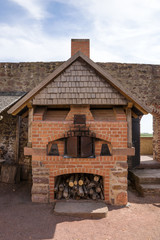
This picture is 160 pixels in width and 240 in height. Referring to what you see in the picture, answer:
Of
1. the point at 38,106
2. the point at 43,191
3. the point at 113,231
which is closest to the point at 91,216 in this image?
the point at 113,231

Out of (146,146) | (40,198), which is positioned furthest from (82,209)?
(146,146)

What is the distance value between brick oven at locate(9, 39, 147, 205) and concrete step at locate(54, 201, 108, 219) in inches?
11.1

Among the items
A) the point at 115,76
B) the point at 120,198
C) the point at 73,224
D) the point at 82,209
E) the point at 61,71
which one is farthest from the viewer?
the point at 115,76

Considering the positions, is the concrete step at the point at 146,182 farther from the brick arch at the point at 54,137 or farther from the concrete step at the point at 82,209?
the brick arch at the point at 54,137

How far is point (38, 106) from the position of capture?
218 inches

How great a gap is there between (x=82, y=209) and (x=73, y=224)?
567 millimetres

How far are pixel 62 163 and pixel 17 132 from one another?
400 cm

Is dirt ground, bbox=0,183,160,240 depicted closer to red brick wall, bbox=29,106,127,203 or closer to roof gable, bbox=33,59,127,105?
red brick wall, bbox=29,106,127,203

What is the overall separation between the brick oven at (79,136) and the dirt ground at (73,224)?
48cm

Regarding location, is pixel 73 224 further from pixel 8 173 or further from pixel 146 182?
pixel 8 173

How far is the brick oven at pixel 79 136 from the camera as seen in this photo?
509cm

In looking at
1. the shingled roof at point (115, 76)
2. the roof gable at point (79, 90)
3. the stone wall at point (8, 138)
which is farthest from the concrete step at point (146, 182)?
the stone wall at point (8, 138)

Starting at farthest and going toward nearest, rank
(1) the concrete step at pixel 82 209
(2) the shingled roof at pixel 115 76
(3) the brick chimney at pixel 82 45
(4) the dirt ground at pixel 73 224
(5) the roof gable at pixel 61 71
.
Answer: (2) the shingled roof at pixel 115 76 → (3) the brick chimney at pixel 82 45 → (5) the roof gable at pixel 61 71 → (1) the concrete step at pixel 82 209 → (4) the dirt ground at pixel 73 224

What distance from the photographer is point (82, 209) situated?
→ 4.59 m
